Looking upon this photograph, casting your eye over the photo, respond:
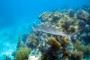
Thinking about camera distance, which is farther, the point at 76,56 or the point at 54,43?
the point at 76,56

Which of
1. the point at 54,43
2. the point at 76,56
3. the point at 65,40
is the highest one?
the point at 65,40

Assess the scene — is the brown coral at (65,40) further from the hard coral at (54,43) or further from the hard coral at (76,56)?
the hard coral at (76,56)

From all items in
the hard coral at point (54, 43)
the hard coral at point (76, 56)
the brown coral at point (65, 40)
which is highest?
the brown coral at point (65, 40)

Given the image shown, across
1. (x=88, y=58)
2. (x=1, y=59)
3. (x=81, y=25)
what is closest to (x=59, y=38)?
(x=88, y=58)

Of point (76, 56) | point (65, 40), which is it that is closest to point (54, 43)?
point (65, 40)

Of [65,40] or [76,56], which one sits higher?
[65,40]

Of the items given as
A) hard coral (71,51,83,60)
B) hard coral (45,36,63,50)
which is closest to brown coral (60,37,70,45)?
hard coral (45,36,63,50)

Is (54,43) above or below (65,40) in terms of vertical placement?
below

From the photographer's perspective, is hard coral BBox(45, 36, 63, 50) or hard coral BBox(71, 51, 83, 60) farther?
hard coral BBox(71, 51, 83, 60)

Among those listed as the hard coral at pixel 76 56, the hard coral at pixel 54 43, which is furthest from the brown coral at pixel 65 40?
the hard coral at pixel 76 56

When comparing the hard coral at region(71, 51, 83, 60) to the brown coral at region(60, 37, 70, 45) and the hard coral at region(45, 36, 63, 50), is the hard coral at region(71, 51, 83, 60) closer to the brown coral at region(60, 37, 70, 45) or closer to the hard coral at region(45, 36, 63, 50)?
the brown coral at region(60, 37, 70, 45)

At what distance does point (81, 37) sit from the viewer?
6.54 meters

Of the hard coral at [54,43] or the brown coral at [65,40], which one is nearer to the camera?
the hard coral at [54,43]

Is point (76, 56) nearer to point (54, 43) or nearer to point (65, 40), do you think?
point (65, 40)
